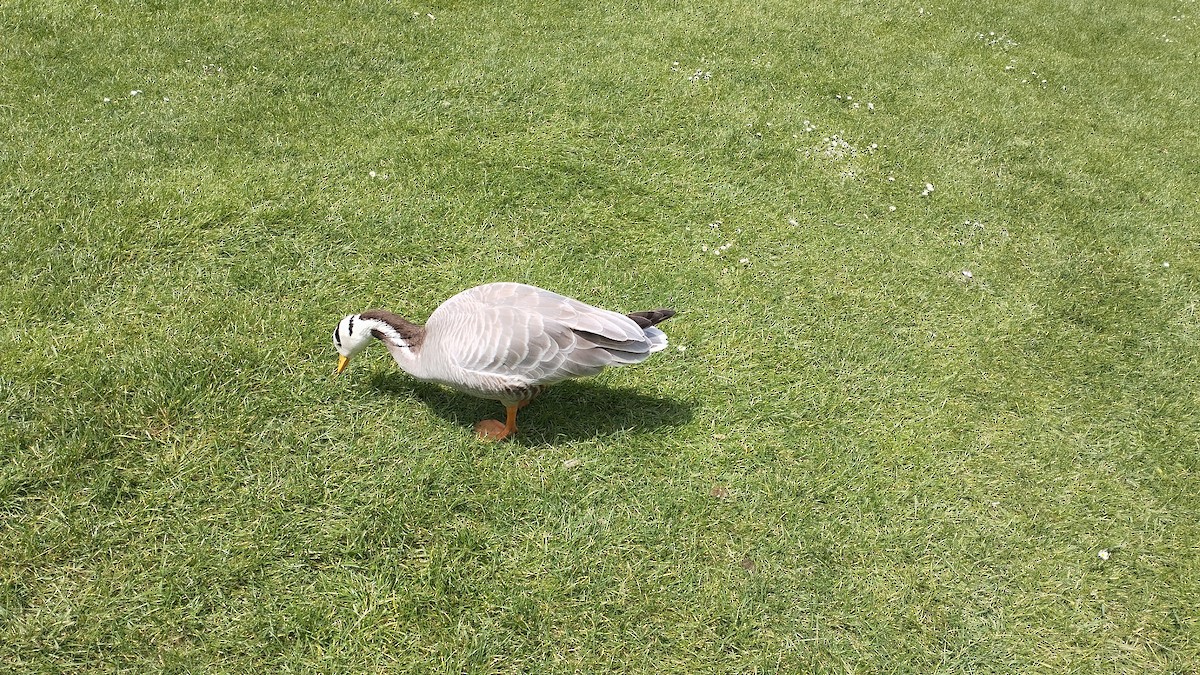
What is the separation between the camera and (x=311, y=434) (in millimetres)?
3428

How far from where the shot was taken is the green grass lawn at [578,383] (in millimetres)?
2986

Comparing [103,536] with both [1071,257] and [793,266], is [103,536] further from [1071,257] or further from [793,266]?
[1071,257]

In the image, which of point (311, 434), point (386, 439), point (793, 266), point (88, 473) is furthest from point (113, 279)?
point (793, 266)

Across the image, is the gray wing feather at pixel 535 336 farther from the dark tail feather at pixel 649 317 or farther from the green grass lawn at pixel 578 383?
the green grass lawn at pixel 578 383

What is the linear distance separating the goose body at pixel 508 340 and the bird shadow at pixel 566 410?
0.74 feet

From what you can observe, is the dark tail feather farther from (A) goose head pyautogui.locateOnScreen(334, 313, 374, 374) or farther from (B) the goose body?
(A) goose head pyautogui.locateOnScreen(334, 313, 374, 374)

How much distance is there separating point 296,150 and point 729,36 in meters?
5.03

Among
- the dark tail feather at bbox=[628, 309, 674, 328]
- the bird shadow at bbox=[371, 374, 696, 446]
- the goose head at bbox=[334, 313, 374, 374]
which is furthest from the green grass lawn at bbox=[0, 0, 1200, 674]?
the dark tail feather at bbox=[628, 309, 674, 328]

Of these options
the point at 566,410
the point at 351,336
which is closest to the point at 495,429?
the point at 566,410

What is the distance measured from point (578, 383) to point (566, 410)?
0.74 feet

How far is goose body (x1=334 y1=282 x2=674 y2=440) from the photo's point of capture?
3.16 m

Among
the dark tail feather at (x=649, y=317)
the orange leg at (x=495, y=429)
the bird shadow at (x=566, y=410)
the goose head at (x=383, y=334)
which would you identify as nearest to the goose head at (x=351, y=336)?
the goose head at (x=383, y=334)

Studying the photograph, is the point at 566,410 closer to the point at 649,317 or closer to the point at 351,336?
the point at 649,317

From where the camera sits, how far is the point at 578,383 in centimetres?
395
